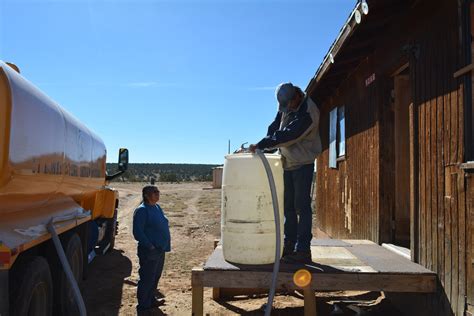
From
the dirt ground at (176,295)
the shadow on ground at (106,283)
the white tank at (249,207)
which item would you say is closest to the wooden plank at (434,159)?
the white tank at (249,207)

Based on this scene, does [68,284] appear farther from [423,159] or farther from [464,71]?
[464,71]

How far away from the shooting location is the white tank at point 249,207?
4.15 meters

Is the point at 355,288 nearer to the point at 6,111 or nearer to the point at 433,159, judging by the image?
the point at 433,159

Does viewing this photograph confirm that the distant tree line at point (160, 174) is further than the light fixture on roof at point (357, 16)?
Yes

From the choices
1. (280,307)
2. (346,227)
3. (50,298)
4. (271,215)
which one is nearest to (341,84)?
(346,227)

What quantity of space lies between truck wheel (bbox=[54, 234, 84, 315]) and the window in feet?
15.3

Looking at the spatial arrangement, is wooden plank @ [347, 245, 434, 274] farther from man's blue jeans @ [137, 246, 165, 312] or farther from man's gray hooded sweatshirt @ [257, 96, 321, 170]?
man's blue jeans @ [137, 246, 165, 312]

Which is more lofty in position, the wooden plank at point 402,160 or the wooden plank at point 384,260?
the wooden plank at point 402,160

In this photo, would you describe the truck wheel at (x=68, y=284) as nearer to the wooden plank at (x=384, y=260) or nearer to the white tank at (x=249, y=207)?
the white tank at (x=249, y=207)

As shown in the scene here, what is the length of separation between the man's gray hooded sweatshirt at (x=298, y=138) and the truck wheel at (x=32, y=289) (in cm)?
216

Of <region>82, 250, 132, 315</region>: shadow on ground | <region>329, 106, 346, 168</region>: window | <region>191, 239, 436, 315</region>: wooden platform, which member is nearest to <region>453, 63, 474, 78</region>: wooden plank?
<region>191, 239, 436, 315</region>: wooden platform

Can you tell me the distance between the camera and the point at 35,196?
4078 mm

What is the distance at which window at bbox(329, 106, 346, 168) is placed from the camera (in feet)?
27.1

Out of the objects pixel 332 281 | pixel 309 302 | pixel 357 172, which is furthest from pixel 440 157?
pixel 357 172
